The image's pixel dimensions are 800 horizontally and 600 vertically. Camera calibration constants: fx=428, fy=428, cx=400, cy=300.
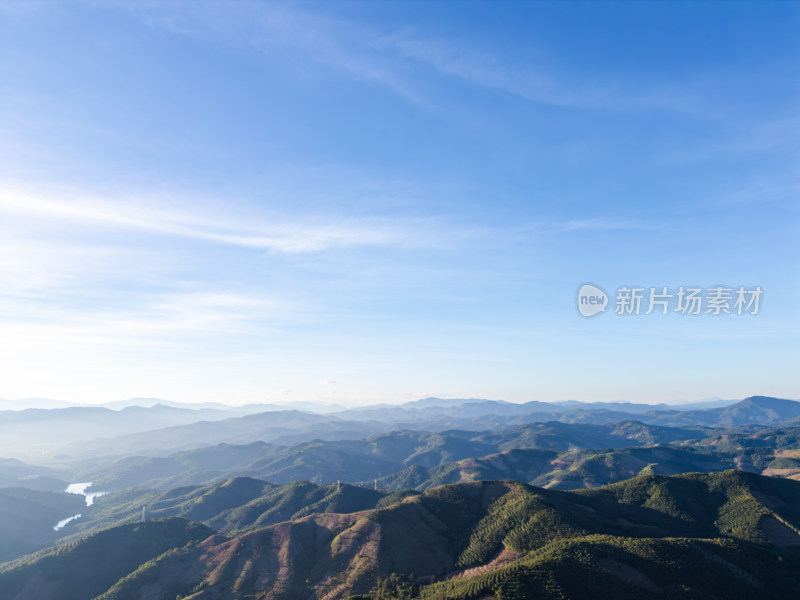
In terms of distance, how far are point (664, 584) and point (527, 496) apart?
64.8m

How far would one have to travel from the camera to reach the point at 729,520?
184375 millimetres

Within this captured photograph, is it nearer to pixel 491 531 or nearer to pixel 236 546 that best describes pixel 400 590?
pixel 491 531

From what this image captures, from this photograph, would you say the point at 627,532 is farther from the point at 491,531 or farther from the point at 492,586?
the point at 492,586

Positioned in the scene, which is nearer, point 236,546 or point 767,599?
point 767,599

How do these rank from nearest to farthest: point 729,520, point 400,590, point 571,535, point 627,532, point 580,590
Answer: point 580,590 < point 400,590 < point 571,535 < point 627,532 < point 729,520

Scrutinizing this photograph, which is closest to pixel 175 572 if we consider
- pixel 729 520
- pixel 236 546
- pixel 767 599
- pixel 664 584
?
pixel 236 546

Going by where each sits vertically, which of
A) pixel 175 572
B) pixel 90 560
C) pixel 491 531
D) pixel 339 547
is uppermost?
pixel 491 531

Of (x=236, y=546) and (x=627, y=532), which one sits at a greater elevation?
(x=627, y=532)

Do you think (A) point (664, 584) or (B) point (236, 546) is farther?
(B) point (236, 546)

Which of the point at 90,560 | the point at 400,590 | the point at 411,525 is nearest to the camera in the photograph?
the point at 400,590

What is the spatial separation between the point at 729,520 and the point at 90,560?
944ft

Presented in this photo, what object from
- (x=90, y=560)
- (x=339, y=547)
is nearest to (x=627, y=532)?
(x=339, y=547)

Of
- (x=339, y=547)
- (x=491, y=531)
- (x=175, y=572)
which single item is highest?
(x=491, y=531)

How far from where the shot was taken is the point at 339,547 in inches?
6132
